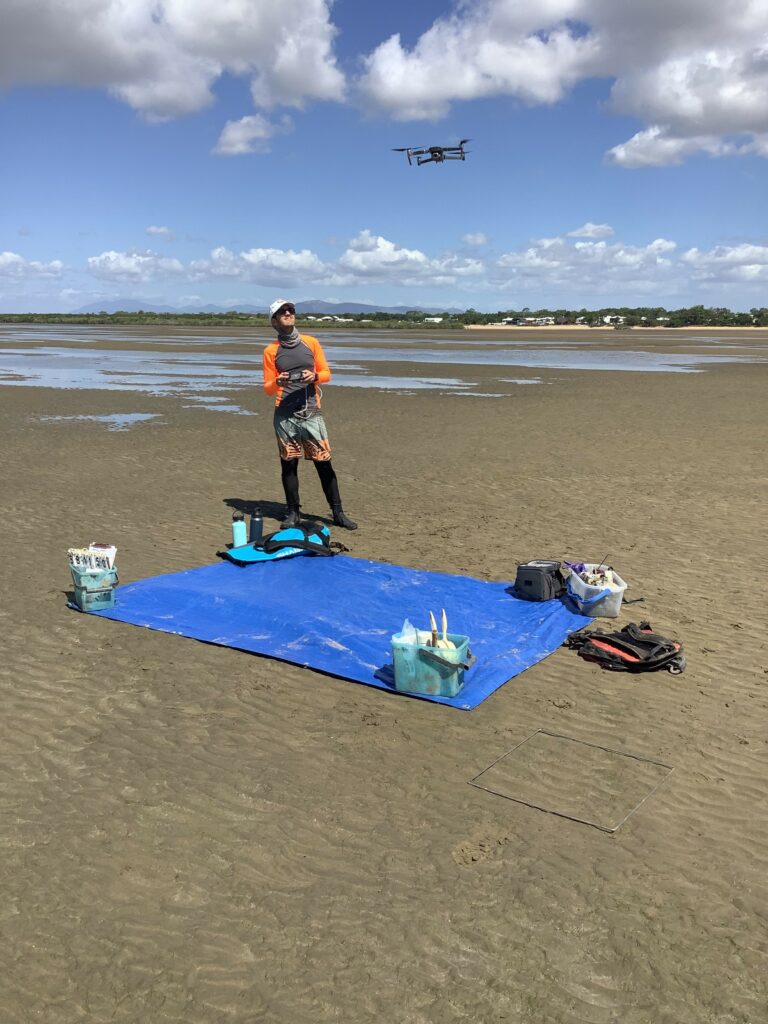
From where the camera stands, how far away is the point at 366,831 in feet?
12.8

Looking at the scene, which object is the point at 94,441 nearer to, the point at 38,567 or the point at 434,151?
the point at 38,567

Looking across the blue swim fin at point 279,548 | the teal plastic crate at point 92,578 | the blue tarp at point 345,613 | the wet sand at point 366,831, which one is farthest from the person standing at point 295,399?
the teal plastic crate at point 92,578

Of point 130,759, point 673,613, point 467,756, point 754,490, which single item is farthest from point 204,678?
point 754,490

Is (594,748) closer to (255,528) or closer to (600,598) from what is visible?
(600,598)

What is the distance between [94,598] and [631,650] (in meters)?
4.16

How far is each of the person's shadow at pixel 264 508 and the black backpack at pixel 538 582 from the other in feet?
10.9

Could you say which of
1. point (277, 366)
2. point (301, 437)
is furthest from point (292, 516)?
point (277, 366)

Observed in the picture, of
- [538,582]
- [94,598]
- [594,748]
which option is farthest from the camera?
[538,582]

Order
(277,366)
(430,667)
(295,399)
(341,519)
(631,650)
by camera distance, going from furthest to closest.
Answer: (341,519) < (295,399) < (277,366) < (631,650) < (430,667)

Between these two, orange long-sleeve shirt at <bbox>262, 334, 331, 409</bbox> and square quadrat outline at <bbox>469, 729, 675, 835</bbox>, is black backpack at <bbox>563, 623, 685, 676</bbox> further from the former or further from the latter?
orange long-sleeve shirt at <bbox>262, 334, 331, 409</bbox>

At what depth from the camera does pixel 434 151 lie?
33094 millimetres

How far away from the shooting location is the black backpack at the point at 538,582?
273 inches

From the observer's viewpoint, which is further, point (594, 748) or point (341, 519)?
point (341, 519)

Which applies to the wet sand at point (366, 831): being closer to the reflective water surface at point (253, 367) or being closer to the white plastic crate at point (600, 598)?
the white plastic crate at point (600, 598)
